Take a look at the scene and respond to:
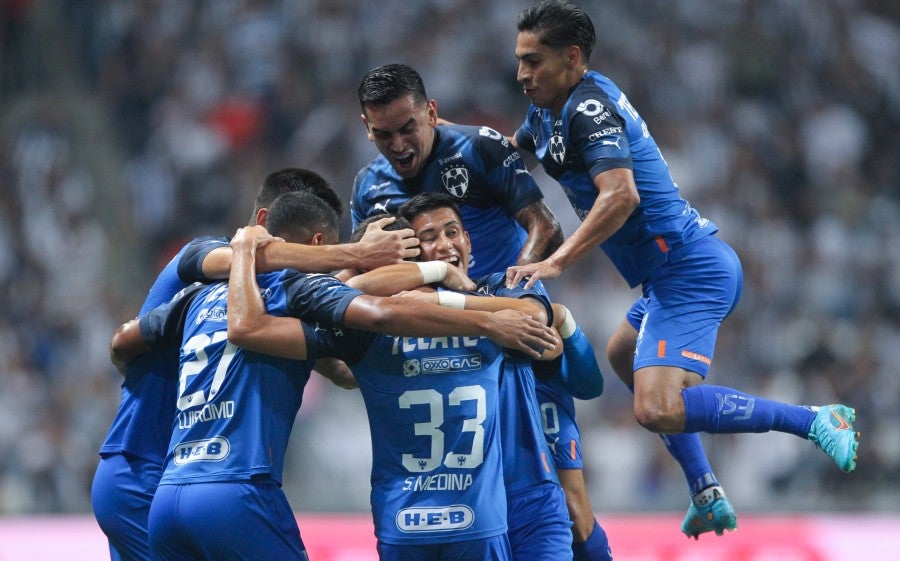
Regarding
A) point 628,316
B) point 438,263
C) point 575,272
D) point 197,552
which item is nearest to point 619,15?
point 575,272

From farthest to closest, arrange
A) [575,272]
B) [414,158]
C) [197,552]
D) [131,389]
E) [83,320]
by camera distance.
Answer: [83,320] → [575,272] → [414,158] → [131,389] → [197,552]

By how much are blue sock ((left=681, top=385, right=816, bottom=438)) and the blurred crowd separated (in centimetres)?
396

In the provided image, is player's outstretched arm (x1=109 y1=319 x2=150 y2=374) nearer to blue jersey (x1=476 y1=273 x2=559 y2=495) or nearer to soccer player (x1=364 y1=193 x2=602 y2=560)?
soccer player (x1=364 y1=193 x2=602 y2=560)

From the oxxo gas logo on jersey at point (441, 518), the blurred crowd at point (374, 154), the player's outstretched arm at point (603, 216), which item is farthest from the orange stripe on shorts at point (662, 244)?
the blurred crowd at point (374, 154)

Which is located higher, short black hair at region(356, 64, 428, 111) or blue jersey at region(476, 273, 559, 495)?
short black hair at region(356, 64, 428, 111)

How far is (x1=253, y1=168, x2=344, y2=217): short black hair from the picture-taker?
5184 millimetres

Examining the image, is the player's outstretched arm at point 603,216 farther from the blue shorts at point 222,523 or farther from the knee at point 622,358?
the blue shorts at point 222,523

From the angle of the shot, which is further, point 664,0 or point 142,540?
point 664,0

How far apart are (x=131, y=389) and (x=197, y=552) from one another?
0.95m

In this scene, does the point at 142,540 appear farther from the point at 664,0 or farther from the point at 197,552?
the point at 664,0

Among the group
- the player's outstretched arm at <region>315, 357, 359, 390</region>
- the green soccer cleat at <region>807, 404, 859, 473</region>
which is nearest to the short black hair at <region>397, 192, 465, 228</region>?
the player's outstretched arm at <region>315, 357, 359, 390</region>

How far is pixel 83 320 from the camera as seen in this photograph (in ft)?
38.6

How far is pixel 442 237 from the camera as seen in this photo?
504 centimetres

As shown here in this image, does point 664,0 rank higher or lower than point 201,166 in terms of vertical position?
higher
